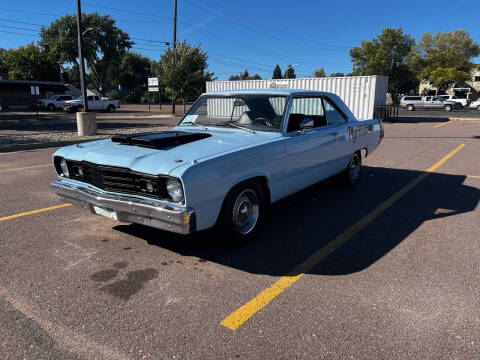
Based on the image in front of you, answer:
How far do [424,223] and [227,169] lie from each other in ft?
9.68

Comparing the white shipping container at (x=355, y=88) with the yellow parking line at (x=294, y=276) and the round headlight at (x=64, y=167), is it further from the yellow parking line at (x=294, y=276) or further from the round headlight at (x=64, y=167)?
the round headlight at (x=64, y=167)

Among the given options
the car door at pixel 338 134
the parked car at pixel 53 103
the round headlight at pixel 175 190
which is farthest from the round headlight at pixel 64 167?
the parked car at pixel 53 103

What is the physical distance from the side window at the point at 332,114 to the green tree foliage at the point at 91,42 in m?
64.1

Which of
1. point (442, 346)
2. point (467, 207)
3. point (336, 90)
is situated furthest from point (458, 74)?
point (442, 346)

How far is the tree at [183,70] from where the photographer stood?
29328mm

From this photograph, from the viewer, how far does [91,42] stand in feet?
215

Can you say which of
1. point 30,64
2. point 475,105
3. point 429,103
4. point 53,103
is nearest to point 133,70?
point 30,64

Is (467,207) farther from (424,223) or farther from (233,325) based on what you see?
(233,325)

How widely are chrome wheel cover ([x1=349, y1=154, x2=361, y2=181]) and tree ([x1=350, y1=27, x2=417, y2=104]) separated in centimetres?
6377

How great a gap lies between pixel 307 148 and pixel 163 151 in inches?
76.6

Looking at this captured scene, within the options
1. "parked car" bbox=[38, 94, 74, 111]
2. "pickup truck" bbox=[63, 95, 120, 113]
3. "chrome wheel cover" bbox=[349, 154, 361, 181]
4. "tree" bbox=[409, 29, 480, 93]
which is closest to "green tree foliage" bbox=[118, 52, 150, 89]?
"parked car" bbox=[38, 94, 74, 111]

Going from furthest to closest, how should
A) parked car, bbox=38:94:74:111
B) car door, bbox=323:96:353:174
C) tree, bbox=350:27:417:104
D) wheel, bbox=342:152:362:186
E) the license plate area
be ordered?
tree, bbox=350:27:417:104, parked car, bbox=38:94:74:111, wheel, bbox=342:152:362:186, car door, bbox=323:96:353:174, the license plate area

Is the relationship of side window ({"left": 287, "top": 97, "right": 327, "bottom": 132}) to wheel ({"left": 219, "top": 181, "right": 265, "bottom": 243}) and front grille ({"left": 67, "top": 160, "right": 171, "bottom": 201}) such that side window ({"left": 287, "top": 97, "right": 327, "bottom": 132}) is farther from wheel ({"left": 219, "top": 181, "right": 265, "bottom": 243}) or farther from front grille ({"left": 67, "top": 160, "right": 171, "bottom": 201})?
front grille ({"left": 67, "top": 160, "right": 171, "bottom": 201})

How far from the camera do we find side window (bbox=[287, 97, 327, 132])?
15.0 feet
